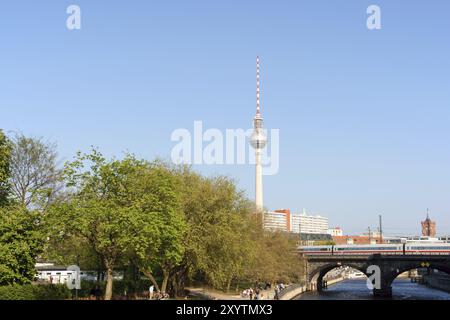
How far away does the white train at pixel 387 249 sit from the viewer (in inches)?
4267

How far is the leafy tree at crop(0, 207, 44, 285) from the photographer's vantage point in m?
43.1

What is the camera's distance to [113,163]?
48.1 meters

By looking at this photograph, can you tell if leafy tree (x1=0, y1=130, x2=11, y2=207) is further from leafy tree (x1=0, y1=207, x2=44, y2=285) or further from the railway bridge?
the railway bridge

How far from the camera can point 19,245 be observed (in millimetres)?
44469

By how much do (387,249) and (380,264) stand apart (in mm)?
11046

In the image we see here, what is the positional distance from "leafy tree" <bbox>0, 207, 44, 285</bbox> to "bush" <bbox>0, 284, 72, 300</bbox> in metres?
1.31

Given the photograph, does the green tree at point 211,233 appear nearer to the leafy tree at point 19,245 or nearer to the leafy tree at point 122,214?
the leafy tree at point 122,214

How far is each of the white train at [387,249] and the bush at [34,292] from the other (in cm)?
8100

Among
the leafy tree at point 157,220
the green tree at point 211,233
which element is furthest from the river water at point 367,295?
the leafy tree at point 157,220

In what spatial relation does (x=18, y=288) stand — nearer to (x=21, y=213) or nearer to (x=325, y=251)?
(x=21, y=213)

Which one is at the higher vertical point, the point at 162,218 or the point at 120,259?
the point at 162,218

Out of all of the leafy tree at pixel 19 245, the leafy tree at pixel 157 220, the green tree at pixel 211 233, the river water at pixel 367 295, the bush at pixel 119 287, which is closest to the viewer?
the leafy tree at pixel 19 245
